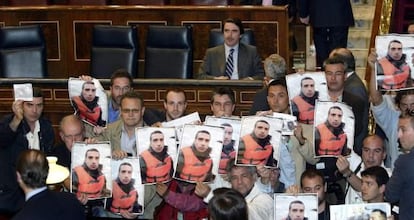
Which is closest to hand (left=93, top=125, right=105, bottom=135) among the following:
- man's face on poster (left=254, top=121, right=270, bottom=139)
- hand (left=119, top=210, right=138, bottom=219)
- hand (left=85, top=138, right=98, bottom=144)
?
hand (left=85, top=138, right=98, bottom=144)

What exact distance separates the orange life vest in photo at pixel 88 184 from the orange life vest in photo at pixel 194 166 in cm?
55

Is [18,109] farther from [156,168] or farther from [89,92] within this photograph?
[156,168]

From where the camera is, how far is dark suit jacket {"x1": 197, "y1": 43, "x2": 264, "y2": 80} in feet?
31.0

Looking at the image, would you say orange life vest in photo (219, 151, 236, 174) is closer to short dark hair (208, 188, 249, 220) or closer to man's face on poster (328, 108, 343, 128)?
man's face on poster (328, 108, 343, 128)

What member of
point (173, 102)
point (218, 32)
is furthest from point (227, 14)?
point (173, 102)

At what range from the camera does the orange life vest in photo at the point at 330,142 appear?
7141 mm

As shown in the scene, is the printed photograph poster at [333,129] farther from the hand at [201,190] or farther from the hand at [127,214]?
the hand at [127,214]

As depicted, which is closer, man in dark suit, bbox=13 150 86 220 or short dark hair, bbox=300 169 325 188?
man in dark suit, bbox=13 150 86 220

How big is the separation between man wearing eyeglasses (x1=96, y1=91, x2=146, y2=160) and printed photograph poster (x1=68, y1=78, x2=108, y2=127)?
1.11ft

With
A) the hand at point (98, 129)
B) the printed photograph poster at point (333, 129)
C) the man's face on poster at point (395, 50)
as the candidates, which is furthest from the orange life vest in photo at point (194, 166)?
the man's face on poster at point (395, 50)

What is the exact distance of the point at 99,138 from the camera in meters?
7.66

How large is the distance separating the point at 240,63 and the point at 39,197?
412cm

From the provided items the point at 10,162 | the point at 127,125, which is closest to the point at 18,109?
the point at 10,162

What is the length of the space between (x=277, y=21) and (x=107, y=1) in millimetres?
2250
